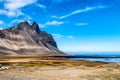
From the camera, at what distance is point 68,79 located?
50562mm

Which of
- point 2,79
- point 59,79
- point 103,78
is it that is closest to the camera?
point 2,79

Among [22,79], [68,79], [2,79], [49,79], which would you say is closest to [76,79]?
[68,79]

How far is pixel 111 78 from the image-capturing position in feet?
172

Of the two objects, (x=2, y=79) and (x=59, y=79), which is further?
Answer: (x=59, y=79)

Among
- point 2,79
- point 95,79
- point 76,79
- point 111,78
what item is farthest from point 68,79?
point 2,79

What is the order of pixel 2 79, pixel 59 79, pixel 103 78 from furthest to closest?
pixel 103 78
pixel 59 79
pixel 2 79

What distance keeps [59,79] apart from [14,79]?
880 centimetres

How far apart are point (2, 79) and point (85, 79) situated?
1646 cm

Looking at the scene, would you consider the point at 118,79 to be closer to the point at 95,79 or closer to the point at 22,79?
the point at 95,79

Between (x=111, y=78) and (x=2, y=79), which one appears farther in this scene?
(x=111, y=78)

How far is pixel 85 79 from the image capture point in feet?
168

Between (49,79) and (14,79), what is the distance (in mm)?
7139

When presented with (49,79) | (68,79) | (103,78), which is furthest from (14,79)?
(103,78)

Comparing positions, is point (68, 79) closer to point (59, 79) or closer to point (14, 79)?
point (59, 79)
